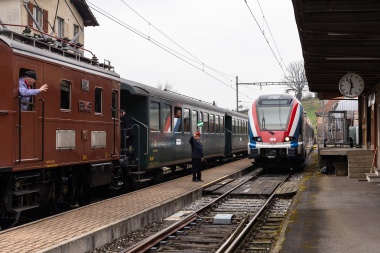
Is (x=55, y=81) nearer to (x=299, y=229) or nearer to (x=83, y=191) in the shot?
(x=83, y=191)

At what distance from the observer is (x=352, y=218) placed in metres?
10.1

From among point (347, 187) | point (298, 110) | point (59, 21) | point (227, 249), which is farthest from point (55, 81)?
point (59, 21)

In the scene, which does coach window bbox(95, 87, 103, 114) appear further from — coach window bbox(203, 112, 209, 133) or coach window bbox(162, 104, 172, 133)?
coach window bbox(203, 112, 209, 133)

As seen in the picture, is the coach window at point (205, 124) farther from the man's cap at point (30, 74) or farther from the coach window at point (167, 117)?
the man's cap at point (30, 74)

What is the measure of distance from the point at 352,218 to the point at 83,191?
6103mm

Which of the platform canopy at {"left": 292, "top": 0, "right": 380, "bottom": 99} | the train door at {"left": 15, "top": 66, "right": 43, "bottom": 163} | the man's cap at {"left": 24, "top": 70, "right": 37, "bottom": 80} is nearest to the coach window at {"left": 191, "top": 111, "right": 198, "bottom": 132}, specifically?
the platform canopy at {"left": 292, "top": 0, "right": 380, "bottom": 99}

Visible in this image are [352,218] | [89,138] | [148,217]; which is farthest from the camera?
[89,138]

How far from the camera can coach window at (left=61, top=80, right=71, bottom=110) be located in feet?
35.9

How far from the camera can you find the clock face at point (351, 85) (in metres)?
16.4

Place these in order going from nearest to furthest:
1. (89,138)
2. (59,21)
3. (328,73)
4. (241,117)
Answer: (89,138) → (328,73) → (59,21) → (241,117)

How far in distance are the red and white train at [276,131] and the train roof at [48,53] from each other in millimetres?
A: 10196

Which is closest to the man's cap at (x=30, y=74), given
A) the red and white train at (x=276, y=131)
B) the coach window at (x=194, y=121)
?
the coach window at (x=194, y=121)

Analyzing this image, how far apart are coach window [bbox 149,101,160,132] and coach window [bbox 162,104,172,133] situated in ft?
1.77

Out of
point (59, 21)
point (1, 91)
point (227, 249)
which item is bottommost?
point (227, 249)
